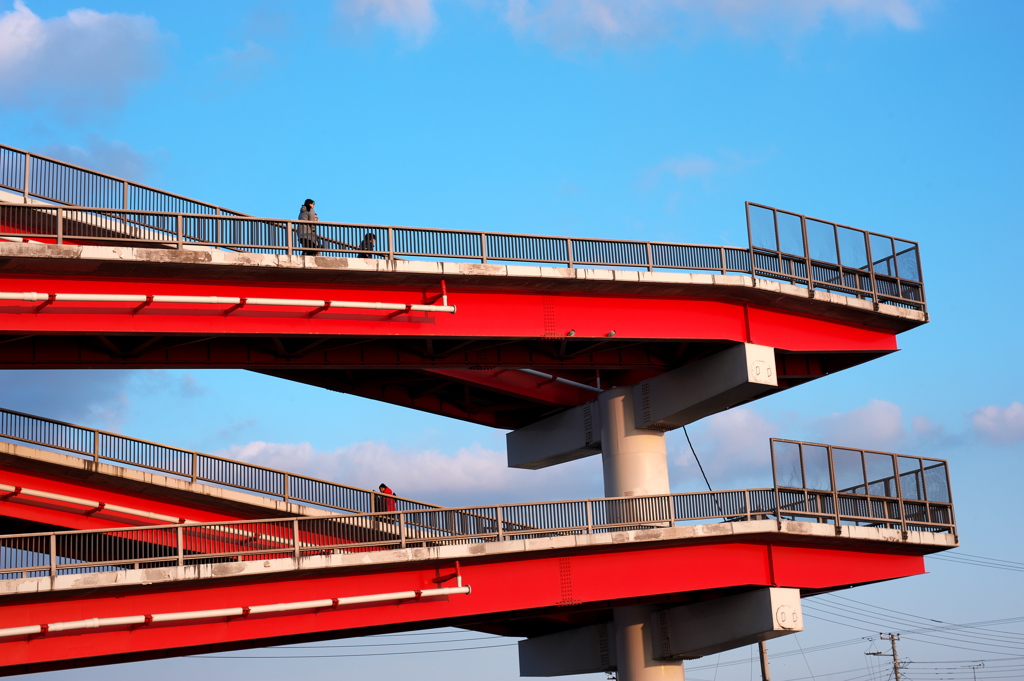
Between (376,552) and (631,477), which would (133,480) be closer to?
(376,552)

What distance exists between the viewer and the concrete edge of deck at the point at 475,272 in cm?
2523

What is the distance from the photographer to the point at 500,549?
27.3m

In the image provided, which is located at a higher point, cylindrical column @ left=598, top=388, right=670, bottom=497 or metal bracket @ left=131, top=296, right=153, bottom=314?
metal bracket @ left=131, top=296, right=153, bottom=314

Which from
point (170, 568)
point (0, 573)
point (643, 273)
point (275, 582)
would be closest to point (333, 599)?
point (275, 582)

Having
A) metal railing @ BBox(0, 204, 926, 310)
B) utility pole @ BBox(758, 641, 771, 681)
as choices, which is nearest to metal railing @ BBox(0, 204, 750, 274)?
metal railing @ BBox(0, 204, 926, 310)

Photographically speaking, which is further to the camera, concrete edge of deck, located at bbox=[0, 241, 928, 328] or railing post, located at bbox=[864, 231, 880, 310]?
railing post, located at bbox=[864, 231, 880, 310]

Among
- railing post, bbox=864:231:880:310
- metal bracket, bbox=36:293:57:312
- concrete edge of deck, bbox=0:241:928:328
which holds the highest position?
railing post, bbox=864:231:880:310

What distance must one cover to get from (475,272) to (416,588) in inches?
286

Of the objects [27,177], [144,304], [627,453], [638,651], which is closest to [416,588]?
[144,304]

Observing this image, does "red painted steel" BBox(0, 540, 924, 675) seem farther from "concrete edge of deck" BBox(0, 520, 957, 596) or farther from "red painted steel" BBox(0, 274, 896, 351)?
"red painted steel" BBox(0, 274, 896, 351)

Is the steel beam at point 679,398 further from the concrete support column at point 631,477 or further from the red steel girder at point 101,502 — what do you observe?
the red steel girder at point 101,502

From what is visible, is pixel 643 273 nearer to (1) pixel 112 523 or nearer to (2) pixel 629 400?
(2) pixel 629 400

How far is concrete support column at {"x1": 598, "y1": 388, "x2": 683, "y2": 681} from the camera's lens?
32.8m

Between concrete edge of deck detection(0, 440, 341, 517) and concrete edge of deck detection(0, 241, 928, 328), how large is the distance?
6.16m
